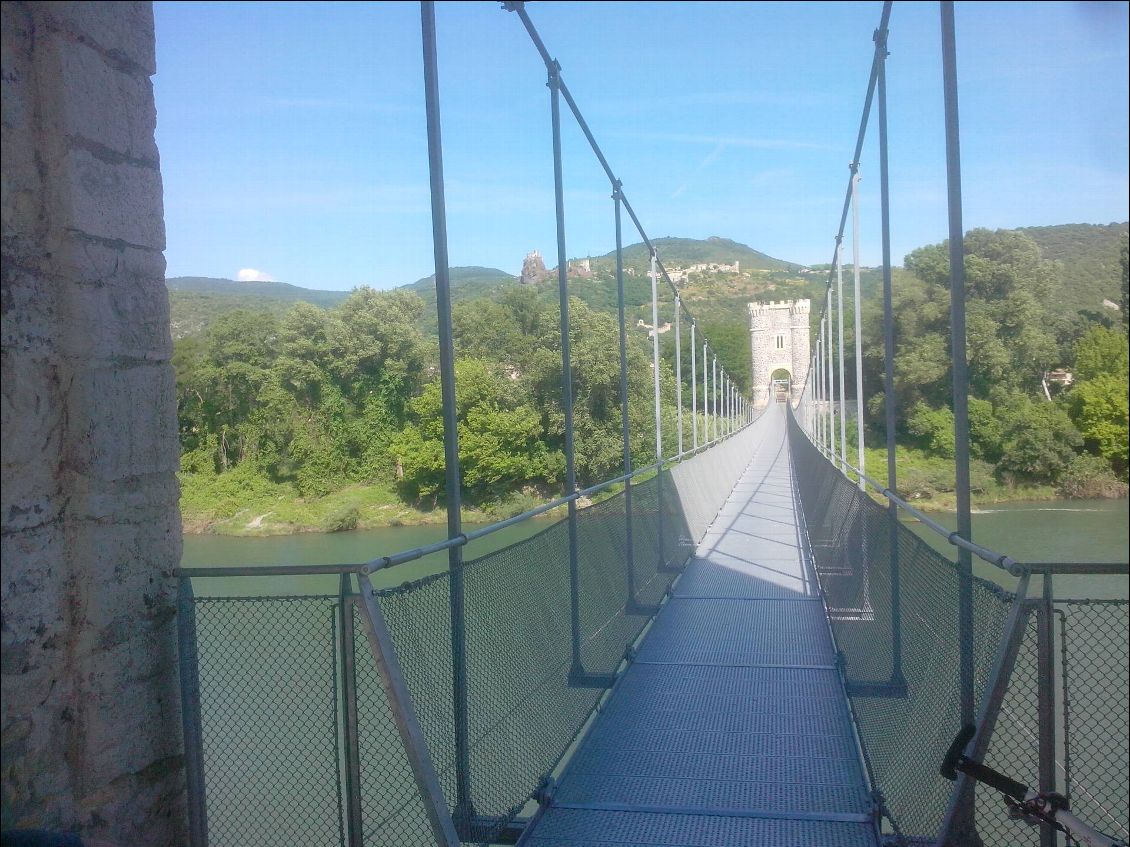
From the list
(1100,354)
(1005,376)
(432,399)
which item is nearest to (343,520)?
(432,399)

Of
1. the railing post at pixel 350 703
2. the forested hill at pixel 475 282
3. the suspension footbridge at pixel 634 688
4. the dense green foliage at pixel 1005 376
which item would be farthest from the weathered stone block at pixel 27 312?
the forested hill at pixel 475 282

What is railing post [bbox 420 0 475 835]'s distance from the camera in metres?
3.00

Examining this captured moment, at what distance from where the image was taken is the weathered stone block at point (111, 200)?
7.85 feet

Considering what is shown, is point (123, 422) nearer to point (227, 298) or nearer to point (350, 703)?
point (350, 703)

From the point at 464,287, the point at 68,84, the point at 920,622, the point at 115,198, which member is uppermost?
the point at 464,287

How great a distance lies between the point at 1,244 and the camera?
2.22 meters

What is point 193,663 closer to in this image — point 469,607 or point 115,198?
point 469,607

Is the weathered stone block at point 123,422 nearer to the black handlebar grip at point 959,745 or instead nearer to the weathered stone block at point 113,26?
the weathered stone block at point 113,26

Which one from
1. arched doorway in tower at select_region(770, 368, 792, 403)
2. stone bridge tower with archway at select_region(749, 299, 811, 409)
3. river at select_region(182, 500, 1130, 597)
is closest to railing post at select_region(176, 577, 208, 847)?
river at select_region(182, 500, 1130, 597)

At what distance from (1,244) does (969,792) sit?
283 cm

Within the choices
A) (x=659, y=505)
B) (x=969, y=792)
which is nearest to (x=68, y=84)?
(x=969, y=792)

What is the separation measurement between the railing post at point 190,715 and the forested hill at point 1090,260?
2558 millimetres

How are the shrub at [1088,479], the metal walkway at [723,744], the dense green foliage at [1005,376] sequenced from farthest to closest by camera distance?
the shrub at [1088,479]
the dense green foliage at [1005,376]
the metal walkway at [723,744]

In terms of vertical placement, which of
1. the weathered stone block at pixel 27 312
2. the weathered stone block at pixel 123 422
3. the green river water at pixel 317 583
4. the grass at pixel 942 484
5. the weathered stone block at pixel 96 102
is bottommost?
the green river water at pixel 317 583
